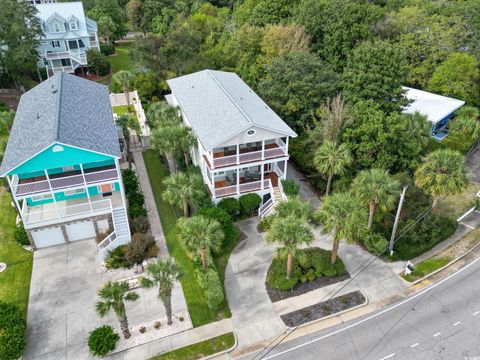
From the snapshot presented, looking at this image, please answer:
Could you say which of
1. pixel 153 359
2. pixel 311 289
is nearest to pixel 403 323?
pixel 311 289

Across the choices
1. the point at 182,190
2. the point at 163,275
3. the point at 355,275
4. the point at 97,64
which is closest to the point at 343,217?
the point at 355,275

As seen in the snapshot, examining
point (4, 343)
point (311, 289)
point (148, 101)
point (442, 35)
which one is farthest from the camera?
point (148, 101)


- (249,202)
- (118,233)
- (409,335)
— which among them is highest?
(249,202)

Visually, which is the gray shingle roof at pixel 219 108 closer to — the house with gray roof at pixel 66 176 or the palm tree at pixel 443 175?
the house with gray roof at pixel 66 176

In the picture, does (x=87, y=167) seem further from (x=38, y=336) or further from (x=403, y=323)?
(x=403, y=323)

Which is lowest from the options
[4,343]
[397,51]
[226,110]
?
[4,343]

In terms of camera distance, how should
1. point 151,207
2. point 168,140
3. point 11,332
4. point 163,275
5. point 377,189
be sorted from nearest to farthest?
point 163,275 < point 11,332 < point 377,189 < point 168,140 < point 151,207

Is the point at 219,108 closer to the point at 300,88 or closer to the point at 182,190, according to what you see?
the point at 182,190

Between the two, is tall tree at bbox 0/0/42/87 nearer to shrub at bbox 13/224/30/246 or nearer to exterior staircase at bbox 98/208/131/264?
shrub at bbox 13/224/30/246
